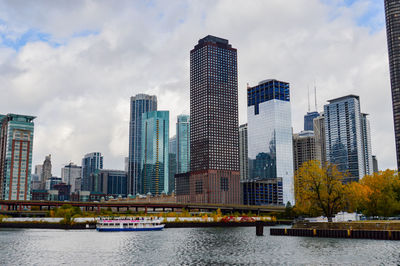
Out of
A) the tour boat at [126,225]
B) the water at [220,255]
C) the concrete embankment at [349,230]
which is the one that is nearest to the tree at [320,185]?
the concrete embankment at [349,230]

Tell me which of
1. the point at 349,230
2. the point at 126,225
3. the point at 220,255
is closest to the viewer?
the point at 220,255

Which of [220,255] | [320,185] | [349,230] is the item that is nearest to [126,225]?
[320,185]

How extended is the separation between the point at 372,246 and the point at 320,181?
43.7 meters

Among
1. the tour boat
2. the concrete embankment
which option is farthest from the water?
the tour boat

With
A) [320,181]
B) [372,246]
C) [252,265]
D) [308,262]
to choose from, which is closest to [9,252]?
[252,265]

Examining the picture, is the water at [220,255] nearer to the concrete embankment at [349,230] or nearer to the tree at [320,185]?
the concrete embankment at [349,230]

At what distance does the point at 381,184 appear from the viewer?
153250 millimetres

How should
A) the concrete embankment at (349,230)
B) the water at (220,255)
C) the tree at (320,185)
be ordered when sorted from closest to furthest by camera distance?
the water at (220,255) < the concrete embankment at (349,230) < the tree at (320,185)

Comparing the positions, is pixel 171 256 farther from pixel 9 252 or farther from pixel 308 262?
pixel 9 252

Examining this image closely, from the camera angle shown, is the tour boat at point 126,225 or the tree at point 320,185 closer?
the tree at point 320,185

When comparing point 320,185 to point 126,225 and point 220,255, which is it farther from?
point 126,225

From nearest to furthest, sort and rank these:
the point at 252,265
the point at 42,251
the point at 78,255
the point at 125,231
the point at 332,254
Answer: the point at 252,265, the point at 332,254, the point at 78,255, the point at 42,251, the point at 125,231

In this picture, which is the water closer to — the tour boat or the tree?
the tree

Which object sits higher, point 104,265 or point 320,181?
point 320,181
